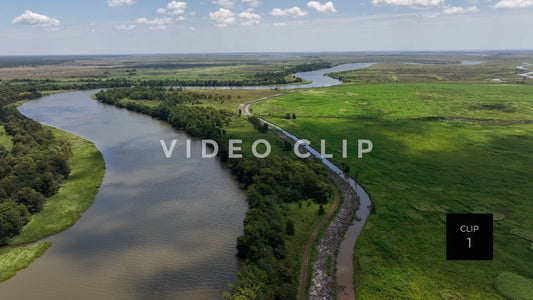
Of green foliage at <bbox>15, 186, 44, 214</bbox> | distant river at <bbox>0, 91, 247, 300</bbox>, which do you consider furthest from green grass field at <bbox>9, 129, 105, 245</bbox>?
distant river at <bbox>0, 91, 247, 300</bbox>

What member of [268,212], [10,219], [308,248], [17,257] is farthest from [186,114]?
[308,248]

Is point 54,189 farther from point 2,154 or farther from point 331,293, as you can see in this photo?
point 331,293

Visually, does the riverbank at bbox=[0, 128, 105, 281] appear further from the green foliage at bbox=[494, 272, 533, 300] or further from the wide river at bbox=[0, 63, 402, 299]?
the green foliage at bbox=[494, 272, 533, 300]

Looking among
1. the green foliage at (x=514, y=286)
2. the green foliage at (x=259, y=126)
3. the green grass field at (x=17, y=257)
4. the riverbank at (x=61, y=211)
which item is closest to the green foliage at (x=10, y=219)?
the riverbank at (x=61, y=211)

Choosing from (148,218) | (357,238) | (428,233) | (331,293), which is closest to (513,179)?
(428,233)

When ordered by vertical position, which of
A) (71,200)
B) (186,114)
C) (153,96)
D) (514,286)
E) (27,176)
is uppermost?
(153,96)

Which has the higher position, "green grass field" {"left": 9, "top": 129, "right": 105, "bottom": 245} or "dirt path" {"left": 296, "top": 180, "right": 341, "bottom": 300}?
"green grass field" {"left": 9, "top": 129, "right": 105, "bottom": 245}

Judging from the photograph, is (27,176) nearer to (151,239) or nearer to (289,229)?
(151,239)
